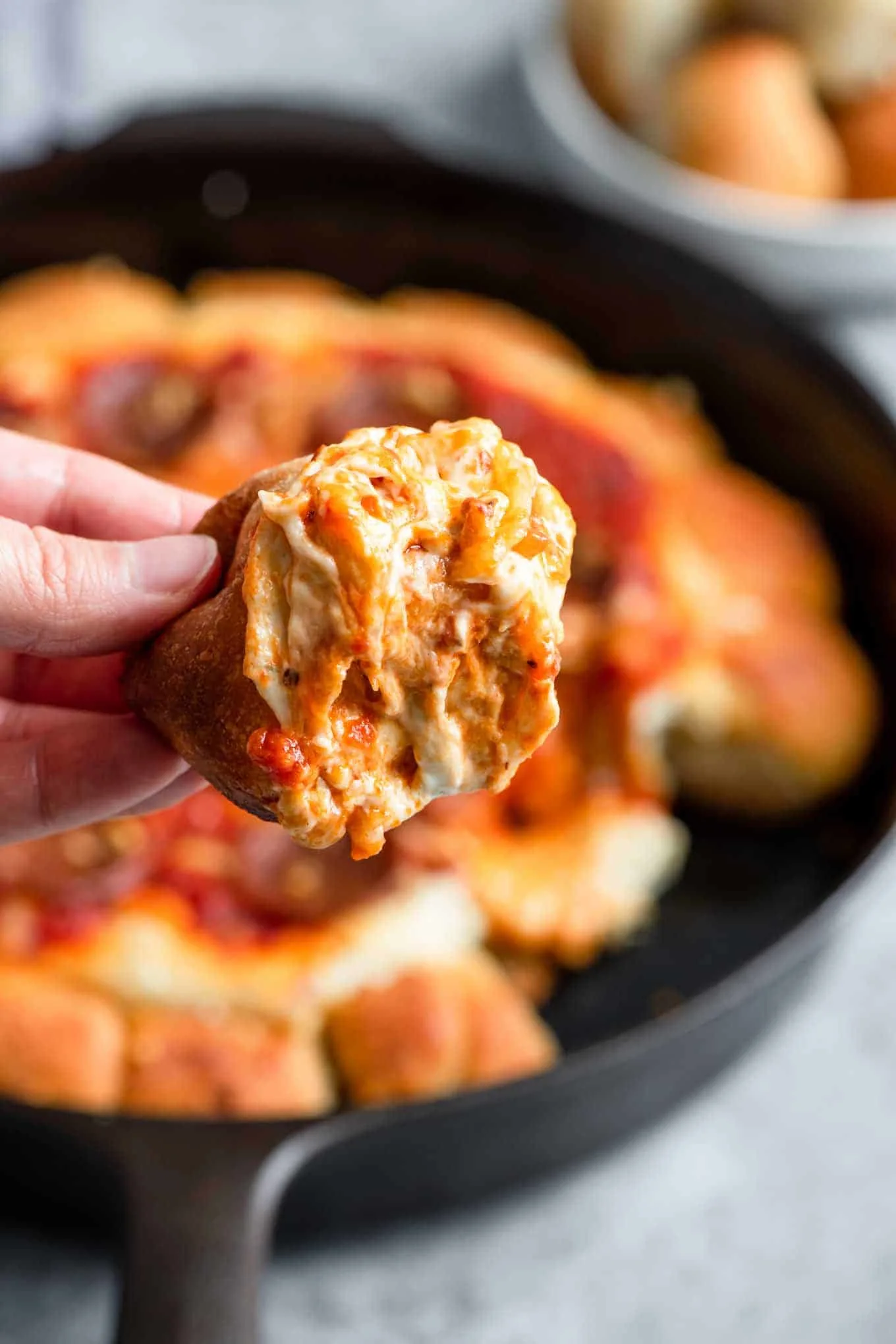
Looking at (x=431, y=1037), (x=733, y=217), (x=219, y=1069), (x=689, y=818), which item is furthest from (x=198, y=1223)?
(x=733, y=217)

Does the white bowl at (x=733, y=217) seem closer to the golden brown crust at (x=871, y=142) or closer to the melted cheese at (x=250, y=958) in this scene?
the golden brown crust at (x=871, y=142)

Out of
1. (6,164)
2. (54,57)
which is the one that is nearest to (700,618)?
(6,164)

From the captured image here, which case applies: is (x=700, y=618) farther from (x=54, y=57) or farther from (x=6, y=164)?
(x=54, y=57)

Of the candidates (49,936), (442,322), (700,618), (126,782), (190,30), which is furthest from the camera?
(190,30)

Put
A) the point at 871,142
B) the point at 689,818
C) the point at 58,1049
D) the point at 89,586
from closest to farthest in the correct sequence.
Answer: the point at 89,586, the point at 58,1049, the point at 689,818, the point at 871,142

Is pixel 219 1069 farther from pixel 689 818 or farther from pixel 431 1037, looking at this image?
pixel 689 818

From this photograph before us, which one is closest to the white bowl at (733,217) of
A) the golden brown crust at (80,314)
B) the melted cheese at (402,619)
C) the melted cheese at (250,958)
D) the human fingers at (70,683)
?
the golden brown crust at (80,314)
